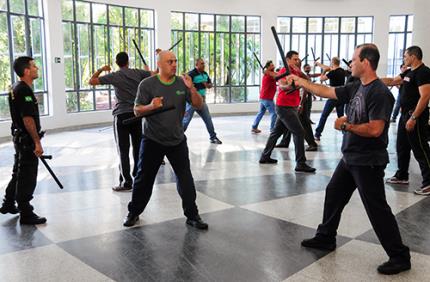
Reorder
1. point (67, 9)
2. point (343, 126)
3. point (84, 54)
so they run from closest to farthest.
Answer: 1. point (343, 126)
2. point (67, 9)
3. point (84, 54)

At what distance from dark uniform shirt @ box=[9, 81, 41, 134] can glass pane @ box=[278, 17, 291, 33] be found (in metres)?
14.5

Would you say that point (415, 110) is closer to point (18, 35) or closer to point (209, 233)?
point (209, 233)

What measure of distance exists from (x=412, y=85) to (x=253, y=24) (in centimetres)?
1212

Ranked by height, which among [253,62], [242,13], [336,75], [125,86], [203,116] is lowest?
[203,116]

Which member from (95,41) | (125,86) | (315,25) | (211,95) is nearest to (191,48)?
(211,95)

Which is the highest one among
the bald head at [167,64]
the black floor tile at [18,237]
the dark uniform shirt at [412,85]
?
the bald head at [167,64]

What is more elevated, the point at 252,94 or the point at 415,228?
the point at 252,94

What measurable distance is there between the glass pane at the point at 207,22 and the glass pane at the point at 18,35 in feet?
22.4

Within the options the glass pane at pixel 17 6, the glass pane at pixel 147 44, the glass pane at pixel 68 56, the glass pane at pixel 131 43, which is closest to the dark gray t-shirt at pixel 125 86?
the glass pane at pixel 17 6

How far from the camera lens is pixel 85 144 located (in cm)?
984

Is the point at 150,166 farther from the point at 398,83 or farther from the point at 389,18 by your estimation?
the point at 389,18

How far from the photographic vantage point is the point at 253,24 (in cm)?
1714

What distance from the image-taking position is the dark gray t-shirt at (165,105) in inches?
169

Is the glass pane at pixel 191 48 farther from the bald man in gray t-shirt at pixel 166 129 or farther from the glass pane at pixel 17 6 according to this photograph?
the bald man in gray t-shirt at pixel 166 129
